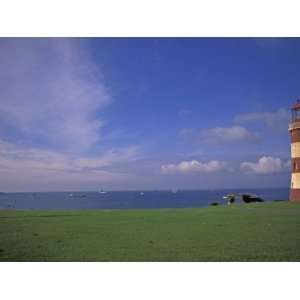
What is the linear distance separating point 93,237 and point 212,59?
4540 millimetres

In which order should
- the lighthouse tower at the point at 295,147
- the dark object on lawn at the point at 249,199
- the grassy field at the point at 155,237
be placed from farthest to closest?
the dark object on lawn at the point at 249,199, the lighthouse tower at the point at 295,147, the grassy field at the point at 155,237

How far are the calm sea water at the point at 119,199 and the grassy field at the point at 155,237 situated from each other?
0.54 m

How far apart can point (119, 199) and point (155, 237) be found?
481cm

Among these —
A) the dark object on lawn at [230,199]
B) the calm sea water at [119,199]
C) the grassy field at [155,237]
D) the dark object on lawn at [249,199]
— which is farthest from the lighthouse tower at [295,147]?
the dark object on lawn at [249,199]

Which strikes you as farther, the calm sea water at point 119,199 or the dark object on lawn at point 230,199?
the dark object on lawn at point 230,199

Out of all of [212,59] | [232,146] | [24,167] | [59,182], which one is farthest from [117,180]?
[212,59]

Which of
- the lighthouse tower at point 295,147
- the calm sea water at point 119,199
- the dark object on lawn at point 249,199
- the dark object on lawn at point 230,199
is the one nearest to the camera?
the lighthouse tower at point 295,147

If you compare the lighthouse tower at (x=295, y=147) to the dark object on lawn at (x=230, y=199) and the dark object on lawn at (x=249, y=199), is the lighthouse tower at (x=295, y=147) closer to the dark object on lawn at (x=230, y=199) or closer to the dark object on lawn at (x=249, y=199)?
the dark object on lawn at (x=230, y=199)

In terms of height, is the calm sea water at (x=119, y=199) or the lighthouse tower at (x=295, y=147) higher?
the lighthouse tower at (x=295, y=147)

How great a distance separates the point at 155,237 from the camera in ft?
28.5

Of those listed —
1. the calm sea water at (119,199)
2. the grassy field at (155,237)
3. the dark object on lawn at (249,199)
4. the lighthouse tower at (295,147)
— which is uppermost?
the lighthouse tower at (295,147)

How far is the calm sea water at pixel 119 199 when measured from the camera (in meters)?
11.3

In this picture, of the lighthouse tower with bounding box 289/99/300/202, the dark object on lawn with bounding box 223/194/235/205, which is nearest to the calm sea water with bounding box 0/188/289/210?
the dark object on lawn with bounding box 223/194/235/205

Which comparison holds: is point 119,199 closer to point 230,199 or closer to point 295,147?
point 230,199
